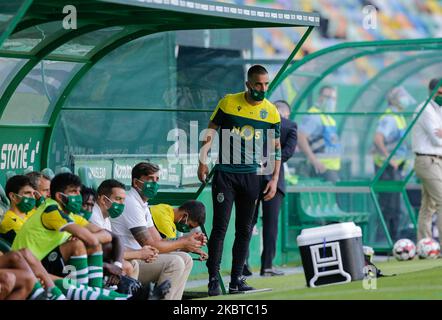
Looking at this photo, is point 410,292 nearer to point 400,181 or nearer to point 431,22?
point 400,181

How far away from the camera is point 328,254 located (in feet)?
37.4

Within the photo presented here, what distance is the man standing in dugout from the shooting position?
37.2 ft

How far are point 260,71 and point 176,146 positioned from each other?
1559 mm

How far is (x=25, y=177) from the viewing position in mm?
10109

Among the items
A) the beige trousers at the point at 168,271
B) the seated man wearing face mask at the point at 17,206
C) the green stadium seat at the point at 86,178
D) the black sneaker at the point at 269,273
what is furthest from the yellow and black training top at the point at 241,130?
the black sneaker at the point at 269,273

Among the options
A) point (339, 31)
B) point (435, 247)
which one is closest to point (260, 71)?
point (435, 247)

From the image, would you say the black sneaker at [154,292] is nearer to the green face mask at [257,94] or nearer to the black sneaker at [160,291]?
the black sneaker at [160,291]

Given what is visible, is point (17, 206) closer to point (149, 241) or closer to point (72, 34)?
point (149, 241)

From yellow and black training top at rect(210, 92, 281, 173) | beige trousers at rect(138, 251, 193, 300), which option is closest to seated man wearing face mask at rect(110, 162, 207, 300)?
beige trousers at rect(138, 251, 193, 300)

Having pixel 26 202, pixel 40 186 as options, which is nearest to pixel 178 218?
pixel 40 186

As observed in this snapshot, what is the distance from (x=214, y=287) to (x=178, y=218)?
689 millimetres

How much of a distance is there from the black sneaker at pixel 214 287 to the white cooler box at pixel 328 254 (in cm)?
78

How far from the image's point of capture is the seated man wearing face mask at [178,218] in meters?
11.2

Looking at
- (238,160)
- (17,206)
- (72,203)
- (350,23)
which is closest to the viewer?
(72,203)
